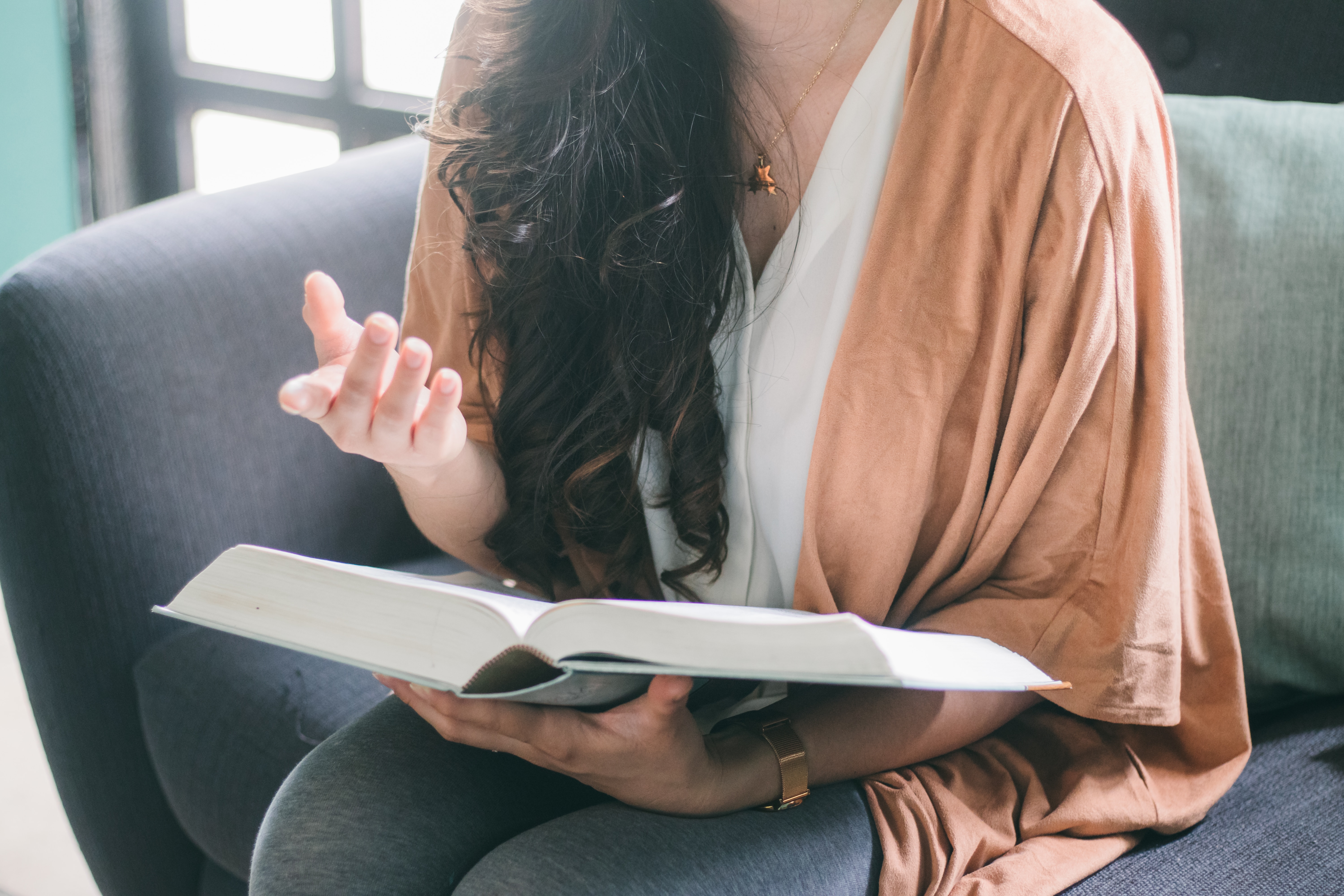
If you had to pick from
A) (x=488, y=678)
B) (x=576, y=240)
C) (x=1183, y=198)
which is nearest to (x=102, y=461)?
(x=576, y=240)

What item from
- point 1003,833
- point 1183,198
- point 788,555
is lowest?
point 1003,833

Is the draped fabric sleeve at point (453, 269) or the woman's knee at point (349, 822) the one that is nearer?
the woman's knee at point (349, 822)

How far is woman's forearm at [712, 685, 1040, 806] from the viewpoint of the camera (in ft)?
2.27

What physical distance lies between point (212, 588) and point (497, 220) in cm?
39

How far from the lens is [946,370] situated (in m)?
0.71

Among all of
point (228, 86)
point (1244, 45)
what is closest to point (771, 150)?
point (1244, 45)

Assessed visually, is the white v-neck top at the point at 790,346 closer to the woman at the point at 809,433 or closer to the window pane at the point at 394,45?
the woman at the point at 809,433

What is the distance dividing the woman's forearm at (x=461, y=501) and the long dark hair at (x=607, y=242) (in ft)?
0.08

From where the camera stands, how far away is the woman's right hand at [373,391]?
560mm

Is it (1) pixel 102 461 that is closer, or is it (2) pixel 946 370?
(2) pixel 946 370

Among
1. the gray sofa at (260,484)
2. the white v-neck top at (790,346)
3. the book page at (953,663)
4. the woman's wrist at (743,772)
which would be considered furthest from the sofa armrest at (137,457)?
the book page at (953,663)

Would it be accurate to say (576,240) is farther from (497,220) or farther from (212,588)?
(212,588)

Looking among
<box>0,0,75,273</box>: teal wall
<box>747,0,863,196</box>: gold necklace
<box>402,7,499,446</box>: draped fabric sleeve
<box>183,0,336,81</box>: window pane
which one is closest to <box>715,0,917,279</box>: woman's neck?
<box>747,0,863,196</box>: gold necklace

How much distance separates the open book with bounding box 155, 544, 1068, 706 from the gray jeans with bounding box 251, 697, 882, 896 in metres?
0.10
